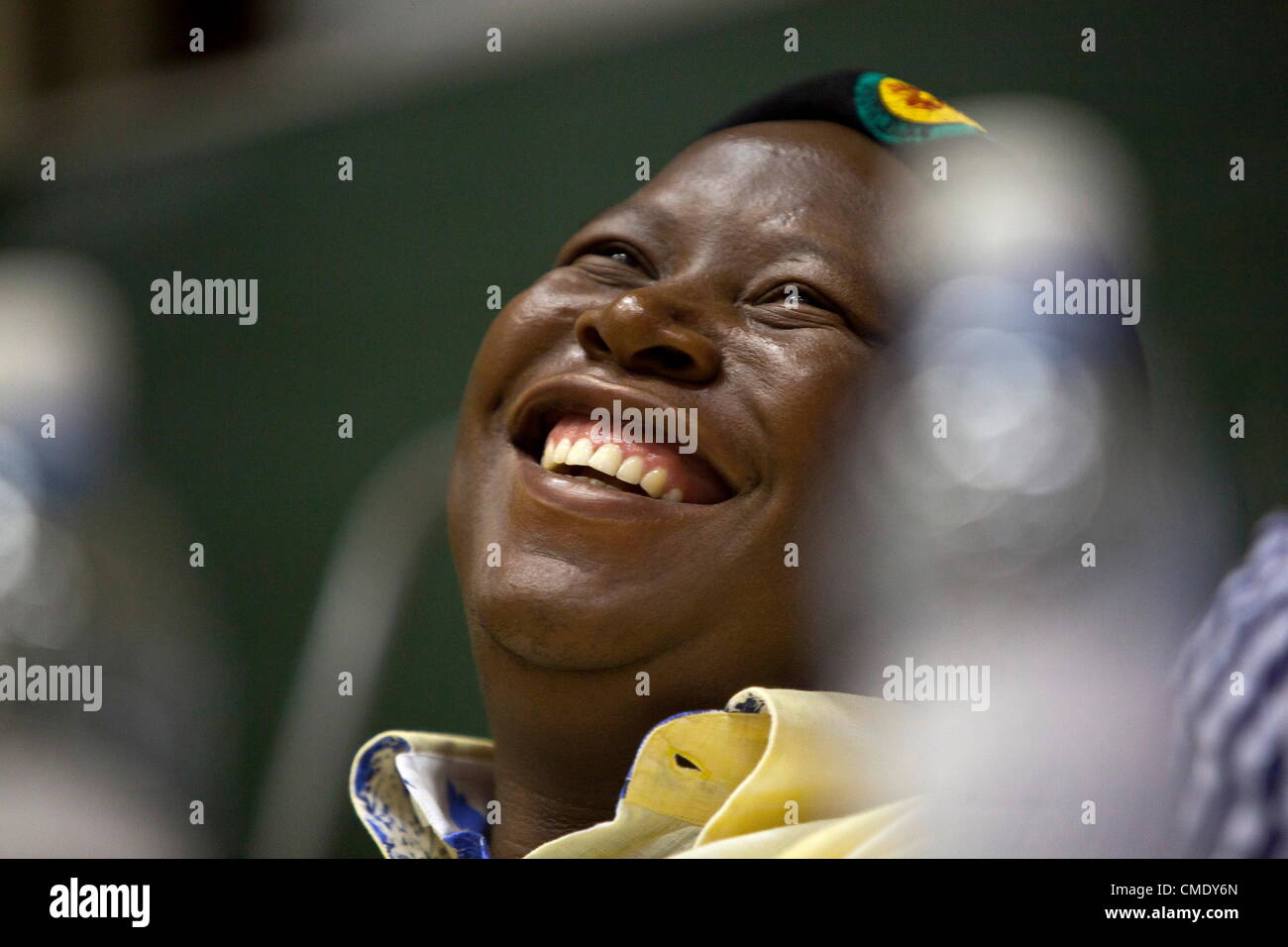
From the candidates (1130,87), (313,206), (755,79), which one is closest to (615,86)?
(755,79)

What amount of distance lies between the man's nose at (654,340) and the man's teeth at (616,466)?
57 millimetres

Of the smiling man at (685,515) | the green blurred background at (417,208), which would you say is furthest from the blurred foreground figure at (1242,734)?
the green blurred background at (417,208)

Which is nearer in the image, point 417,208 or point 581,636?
point 581,636

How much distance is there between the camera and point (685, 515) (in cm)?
79

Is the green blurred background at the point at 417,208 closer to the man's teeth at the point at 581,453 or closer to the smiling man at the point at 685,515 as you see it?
the smiling man at the point at 685,515

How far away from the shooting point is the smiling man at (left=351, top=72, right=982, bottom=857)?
76 cm

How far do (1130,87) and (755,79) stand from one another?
35 centimetres

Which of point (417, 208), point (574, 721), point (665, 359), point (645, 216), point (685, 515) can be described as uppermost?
point (417, 208)

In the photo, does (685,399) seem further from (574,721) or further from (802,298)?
(574,721)

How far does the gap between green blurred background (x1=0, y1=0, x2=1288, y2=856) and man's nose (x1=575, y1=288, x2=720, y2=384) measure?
377 mm

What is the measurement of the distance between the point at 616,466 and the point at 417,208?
0.75 metres

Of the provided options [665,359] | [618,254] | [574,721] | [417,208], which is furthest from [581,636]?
[417,208]

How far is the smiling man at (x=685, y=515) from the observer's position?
30.0 inches

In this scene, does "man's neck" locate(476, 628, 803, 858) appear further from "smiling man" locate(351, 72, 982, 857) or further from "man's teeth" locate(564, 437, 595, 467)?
"man's teeth" locate(564, 437, 595, 467)
